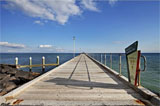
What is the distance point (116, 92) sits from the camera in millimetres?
2600

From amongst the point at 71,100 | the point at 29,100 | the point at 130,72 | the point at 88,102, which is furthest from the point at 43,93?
the point at 130,72

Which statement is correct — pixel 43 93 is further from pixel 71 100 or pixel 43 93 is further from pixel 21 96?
pixel 71 100

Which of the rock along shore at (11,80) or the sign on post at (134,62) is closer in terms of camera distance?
the sign on post at (134,62)

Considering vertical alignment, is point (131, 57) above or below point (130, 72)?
above

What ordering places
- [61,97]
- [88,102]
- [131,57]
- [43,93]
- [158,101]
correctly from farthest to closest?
[131,57], [43,93], [61,97], [88,102], [158,101]

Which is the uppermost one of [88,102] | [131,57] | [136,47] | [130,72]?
[136,47]

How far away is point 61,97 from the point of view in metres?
2.34

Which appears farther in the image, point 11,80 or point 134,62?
point 11,80

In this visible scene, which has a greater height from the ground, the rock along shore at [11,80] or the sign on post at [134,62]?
the sign on post at [134,62]

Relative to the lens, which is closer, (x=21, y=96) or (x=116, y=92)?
(x=21, y=96)

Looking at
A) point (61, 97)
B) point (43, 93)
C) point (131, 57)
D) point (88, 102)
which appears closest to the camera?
point (88, 102)

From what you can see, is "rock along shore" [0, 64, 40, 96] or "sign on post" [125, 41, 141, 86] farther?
"rock along shore" [0, 64, 40, 96]

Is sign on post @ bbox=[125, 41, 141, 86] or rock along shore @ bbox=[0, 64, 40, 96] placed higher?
sign on post @ bbox=[125, 41, 141, 86]

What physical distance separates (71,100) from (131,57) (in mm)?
2086
